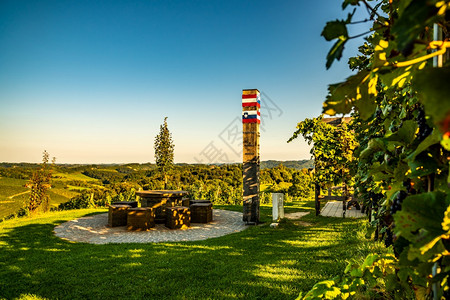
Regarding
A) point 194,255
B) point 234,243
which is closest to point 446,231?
point 194,255

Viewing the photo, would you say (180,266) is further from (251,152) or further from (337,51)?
(251,152)

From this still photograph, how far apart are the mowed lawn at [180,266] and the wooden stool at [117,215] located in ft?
5.65

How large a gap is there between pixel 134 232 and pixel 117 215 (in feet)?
3.62

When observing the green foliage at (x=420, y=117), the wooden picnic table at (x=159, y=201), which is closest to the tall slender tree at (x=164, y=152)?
the wooden picnic table at (x=159, y=201)

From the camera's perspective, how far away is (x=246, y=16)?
1016cm

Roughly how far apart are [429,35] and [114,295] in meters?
3.82

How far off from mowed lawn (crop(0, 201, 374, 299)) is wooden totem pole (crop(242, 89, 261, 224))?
1.78 meters

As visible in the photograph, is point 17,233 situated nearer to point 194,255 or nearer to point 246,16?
point 194,255

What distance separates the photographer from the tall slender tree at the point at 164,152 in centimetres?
1295

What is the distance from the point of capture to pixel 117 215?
8023 millimetres

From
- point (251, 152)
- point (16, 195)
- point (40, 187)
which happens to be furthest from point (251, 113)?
point (16, 195)

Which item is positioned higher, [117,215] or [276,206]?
[276,206]

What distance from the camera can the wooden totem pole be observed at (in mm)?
8211

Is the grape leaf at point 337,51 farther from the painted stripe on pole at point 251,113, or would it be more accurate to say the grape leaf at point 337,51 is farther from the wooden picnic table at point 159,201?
the wooden picnic table at point 159,201
